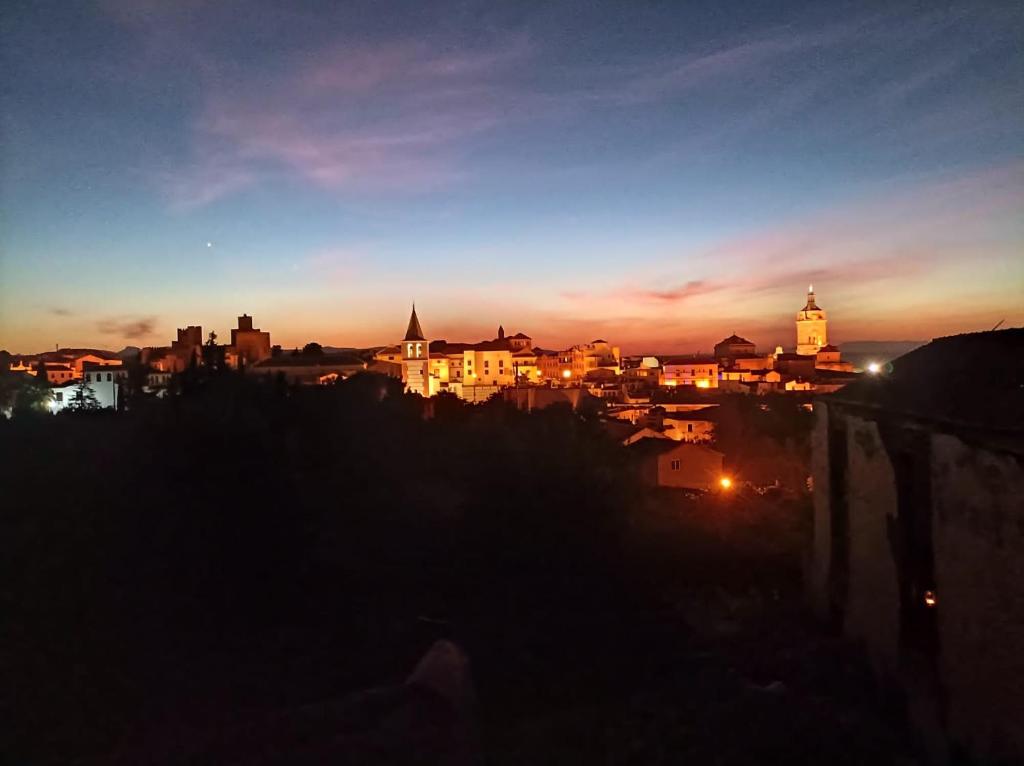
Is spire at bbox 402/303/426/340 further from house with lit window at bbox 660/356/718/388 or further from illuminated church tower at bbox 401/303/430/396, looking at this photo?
house with lit window at bbox 660/356/718/388

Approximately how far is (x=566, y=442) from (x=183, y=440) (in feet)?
49.9

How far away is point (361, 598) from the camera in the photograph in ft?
34.6

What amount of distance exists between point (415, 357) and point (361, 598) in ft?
203

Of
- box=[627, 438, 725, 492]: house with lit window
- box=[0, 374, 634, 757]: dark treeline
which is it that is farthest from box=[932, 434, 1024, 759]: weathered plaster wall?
box=[627, 438, 725, 492]: house with lit window

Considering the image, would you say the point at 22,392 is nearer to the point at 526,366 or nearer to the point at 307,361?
the point at 307,361

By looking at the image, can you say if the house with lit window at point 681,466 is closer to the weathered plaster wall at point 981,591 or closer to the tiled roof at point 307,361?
the weathered plaster wall at point 981,591

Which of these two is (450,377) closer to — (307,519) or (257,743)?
(307,519)

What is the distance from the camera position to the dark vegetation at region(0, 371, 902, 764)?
7023mm

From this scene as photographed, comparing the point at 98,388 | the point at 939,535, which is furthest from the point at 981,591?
the point at 98,388

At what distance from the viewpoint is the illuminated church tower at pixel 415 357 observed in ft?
227

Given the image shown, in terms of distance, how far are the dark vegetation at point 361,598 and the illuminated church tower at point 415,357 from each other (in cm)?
5113

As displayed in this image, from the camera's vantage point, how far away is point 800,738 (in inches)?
262

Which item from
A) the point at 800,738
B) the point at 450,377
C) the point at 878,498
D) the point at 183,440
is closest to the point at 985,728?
the point at 800,738

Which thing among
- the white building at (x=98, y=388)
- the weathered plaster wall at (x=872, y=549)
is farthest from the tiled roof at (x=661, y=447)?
the weathered plaster wall at (x=872, y=549)
